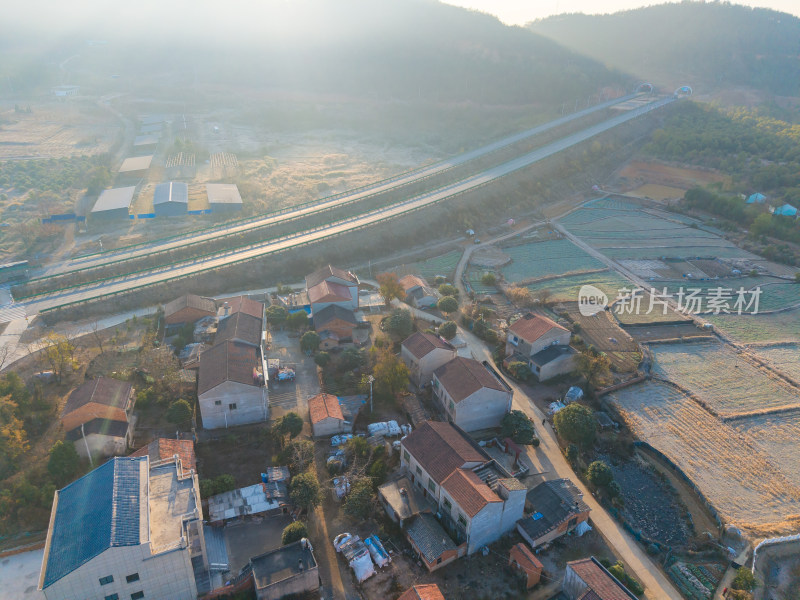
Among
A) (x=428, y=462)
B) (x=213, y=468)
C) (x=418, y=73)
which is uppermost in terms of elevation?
(x=418, y=73)

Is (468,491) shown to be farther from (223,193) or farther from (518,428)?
→ (223,193)

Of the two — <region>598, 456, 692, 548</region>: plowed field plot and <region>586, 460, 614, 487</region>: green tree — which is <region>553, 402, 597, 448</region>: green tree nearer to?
<region>598, 456, 692, 548</region>: plowed field plot

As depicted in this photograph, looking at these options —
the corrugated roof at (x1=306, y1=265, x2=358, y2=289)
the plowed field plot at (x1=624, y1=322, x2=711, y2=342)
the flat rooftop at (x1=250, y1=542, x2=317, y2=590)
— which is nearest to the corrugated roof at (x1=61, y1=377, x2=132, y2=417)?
the flat rooftop at (x1=250, y1=542, x2=317, y2=590)

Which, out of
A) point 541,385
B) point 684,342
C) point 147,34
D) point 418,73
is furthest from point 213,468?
point 147,34

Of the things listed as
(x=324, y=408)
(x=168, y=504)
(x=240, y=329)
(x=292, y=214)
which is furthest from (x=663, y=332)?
(x=292, y=214)

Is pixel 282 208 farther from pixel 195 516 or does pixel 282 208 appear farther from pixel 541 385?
pixel 195 516
